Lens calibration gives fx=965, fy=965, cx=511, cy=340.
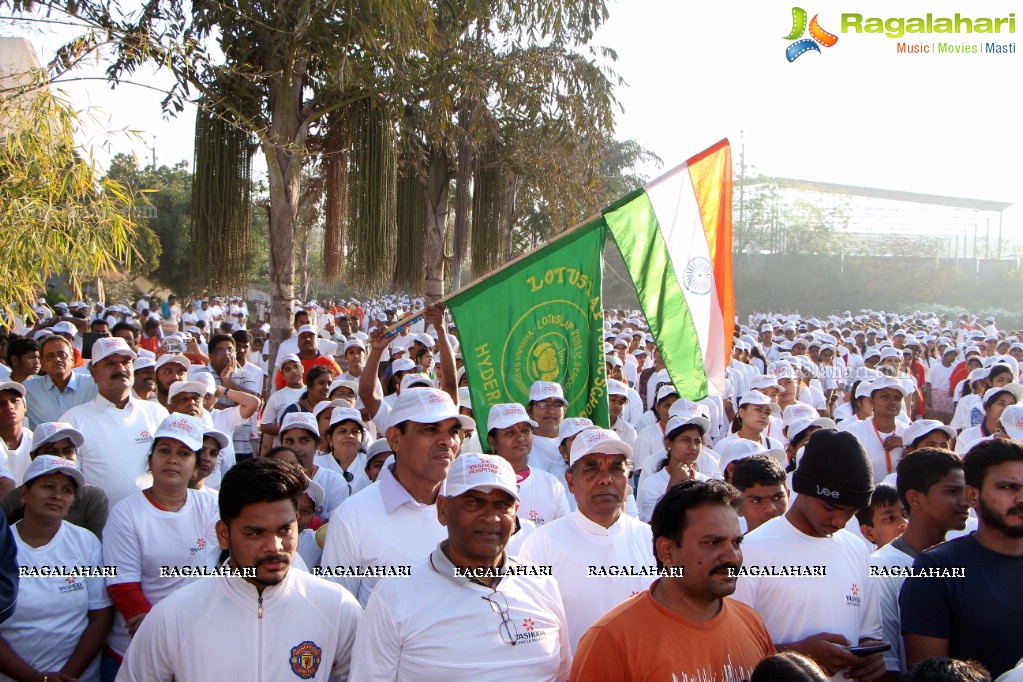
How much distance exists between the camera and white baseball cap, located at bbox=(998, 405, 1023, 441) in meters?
7.07

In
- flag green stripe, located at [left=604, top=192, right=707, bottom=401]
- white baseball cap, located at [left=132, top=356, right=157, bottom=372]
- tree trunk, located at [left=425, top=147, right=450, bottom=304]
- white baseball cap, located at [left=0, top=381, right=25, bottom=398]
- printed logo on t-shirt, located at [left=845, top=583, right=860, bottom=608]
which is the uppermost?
tree trunk, located at [left=425, top=147, right=450, bottom=304]

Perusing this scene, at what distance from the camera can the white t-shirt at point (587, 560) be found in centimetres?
381

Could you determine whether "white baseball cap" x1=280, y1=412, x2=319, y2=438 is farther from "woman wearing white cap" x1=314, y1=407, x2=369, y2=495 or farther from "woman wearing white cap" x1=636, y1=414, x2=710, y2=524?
"woman wearing white cap" x1=636, y1=414, x2=710, y2=524

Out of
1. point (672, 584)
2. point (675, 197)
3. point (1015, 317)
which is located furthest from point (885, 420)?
point (1015, 317)

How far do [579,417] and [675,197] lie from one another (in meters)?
1.71

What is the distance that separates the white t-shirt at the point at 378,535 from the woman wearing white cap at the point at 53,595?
1.23 metres

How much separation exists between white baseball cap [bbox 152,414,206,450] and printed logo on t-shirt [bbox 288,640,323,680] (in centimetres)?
161

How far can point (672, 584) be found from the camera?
3096 millimetres

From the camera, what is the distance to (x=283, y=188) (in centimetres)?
1007

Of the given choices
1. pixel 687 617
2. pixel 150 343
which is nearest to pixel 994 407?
pixel 687 617

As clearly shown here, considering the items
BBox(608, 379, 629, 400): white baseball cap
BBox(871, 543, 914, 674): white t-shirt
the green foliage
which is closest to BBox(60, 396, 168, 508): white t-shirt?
the green foliage

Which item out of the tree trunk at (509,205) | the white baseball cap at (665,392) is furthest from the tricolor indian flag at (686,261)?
the tree trunk at (509,205)

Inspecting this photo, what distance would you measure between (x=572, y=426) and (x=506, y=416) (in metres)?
0.38

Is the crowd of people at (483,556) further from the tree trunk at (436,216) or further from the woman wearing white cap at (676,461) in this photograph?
the tree trunk at (436,216)
